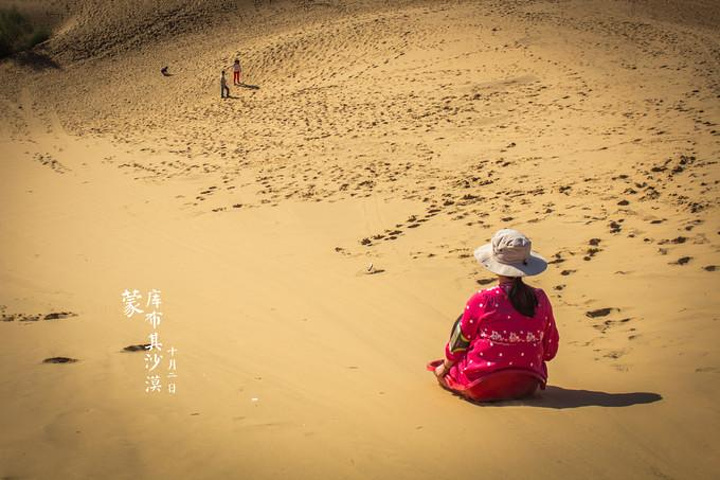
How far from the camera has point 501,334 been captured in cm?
382

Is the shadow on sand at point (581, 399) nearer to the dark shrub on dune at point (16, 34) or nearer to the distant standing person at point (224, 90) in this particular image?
the distant standing person at point (224, 90)

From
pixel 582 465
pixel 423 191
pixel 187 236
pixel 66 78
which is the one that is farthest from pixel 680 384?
pixel 66 78

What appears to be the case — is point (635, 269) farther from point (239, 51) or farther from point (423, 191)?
point (239, 51)

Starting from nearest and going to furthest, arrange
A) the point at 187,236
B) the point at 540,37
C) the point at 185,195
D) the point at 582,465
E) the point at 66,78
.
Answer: the point at 582,465
the point at 187,236
the point at 185,195
the point at 540,37
the point at 66,78

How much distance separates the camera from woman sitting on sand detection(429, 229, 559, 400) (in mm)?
3732

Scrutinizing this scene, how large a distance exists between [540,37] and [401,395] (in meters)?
19.1

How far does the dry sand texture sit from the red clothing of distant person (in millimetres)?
259

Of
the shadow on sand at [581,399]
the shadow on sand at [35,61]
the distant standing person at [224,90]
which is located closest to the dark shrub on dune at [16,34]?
the shadow on sand at [35,61]

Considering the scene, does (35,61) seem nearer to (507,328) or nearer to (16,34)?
(16,34)

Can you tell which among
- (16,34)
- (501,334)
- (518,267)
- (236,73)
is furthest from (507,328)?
(16,34)

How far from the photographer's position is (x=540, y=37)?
2094cm

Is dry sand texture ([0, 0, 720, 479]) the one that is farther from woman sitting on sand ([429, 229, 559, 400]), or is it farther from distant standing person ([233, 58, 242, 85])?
distant standing person ([233, 58, 242, 85])

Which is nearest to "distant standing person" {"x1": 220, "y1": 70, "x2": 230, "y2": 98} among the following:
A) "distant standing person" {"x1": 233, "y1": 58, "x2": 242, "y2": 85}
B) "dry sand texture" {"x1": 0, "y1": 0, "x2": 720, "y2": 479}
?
"distant standing person" {"x1": 233, "y1": 58, "x2": 242, "y2": 85}

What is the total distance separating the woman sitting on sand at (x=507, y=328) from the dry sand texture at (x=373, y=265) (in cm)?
19
